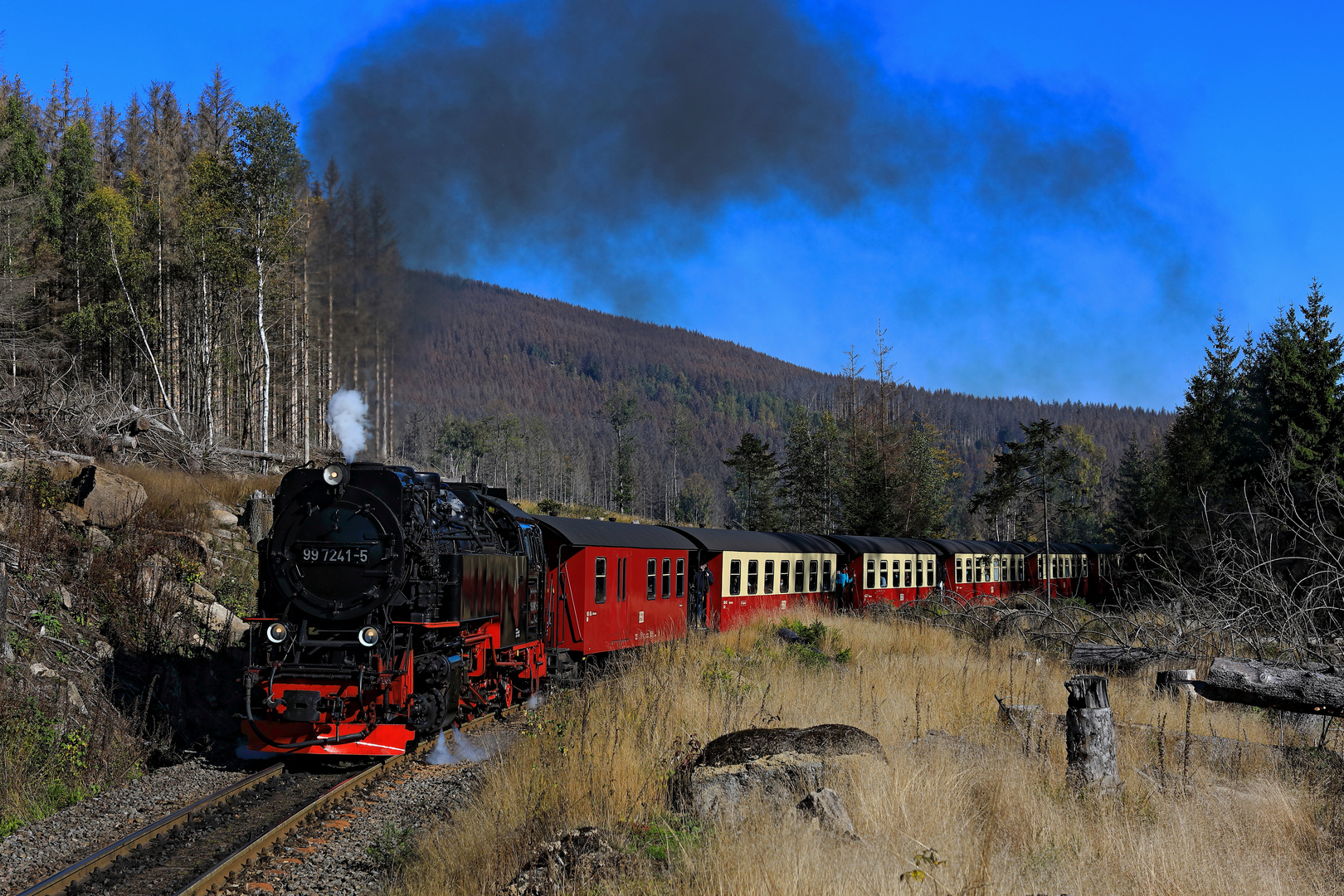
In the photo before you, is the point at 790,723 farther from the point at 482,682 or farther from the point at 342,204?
the point at 342,204

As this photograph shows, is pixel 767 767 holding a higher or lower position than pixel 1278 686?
lower

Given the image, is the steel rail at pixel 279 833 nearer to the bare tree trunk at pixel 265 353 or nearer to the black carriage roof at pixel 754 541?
the black carriage roof at pixel 754 541

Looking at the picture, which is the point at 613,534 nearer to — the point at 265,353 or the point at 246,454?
the point at 246,454

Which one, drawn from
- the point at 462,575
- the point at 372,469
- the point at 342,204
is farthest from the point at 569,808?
the point at 342,204

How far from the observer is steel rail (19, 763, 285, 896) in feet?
18.2

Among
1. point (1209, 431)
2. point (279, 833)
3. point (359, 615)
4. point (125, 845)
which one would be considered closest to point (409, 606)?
point (359, 615)

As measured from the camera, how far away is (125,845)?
6.24 meters

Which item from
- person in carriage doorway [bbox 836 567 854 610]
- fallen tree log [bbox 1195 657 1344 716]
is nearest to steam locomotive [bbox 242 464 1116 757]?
fallen tree log [bbox 1195 657 1344 716]

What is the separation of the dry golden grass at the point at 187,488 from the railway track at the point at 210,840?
8.87m

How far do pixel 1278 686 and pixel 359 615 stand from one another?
27.4 feet

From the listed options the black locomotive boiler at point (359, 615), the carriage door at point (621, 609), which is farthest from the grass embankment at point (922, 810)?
the carriage door at point (621, 609)

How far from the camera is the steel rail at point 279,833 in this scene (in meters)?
5.65

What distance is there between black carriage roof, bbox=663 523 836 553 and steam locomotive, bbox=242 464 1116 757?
345cm

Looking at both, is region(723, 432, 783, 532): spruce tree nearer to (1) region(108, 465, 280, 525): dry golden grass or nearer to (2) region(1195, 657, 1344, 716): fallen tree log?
(1) region(108, 465, 280, 525): dry golden grass
